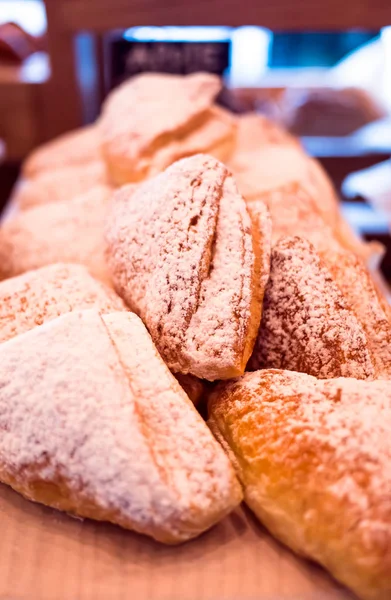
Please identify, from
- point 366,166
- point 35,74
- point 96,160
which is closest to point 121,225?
point 96,160

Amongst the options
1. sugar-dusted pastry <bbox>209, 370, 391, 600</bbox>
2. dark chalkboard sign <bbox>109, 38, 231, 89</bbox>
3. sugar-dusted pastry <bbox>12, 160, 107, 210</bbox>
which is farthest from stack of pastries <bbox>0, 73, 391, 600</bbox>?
dark chalkboard sign <bbox>109, 38, 231, 89</bbox>

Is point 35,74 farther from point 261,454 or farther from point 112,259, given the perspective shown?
point 261,454

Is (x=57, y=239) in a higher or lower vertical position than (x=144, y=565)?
higher

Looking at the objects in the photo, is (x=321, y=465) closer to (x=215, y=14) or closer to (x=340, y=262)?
(x=340, y=262)

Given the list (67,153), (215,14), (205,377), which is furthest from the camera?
(67,153)

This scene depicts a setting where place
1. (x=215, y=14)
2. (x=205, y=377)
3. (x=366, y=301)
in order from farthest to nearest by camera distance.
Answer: (x=215, y=14) → (x=366, y=301) → (x=205, y=377)

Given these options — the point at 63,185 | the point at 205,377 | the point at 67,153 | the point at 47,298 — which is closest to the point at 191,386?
the point at 205,377

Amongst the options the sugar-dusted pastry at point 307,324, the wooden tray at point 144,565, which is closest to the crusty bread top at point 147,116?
the sugar-dusted pastry at point 307,324
